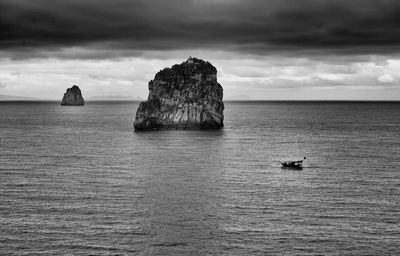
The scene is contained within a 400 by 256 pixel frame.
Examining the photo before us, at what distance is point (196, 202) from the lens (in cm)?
6344

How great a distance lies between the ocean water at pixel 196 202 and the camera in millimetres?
47469

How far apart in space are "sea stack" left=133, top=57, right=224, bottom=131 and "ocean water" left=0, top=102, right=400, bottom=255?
4118 centimetres

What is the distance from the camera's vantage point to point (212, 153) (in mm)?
109938

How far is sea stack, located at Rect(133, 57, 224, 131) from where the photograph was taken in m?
156

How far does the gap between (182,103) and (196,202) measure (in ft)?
309

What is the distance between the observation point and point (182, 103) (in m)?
156

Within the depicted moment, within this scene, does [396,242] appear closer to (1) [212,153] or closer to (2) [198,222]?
(2) [198,222]

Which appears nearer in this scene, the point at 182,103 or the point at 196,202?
the point at 196,202

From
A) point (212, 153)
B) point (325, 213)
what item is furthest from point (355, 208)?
point (212, 153)

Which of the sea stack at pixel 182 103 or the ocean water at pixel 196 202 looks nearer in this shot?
the ocean water at pixel 196 202

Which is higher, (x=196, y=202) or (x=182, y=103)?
(x=182, y=103)

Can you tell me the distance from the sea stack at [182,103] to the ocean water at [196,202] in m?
41.2

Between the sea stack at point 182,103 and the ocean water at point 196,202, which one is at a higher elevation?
the sea stack at point 182,103

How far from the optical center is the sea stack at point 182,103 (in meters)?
156
